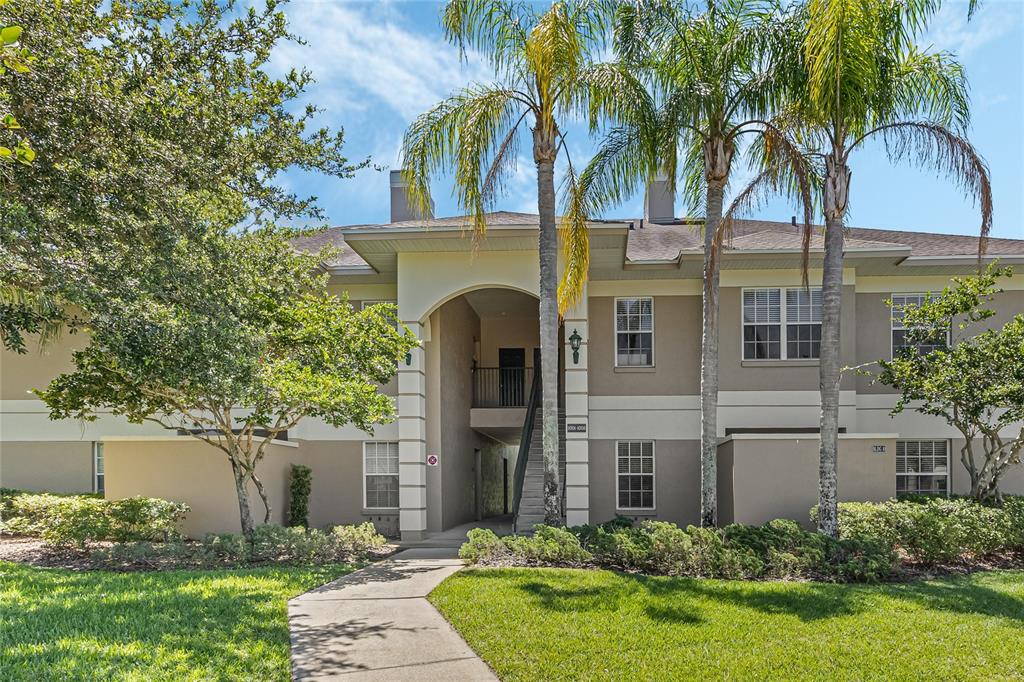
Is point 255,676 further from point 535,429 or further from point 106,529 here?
point 535,429

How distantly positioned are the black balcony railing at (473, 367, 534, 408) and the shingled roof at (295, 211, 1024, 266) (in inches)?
205

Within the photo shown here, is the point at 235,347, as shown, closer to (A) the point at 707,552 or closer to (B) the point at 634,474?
(A) the point at 707,552

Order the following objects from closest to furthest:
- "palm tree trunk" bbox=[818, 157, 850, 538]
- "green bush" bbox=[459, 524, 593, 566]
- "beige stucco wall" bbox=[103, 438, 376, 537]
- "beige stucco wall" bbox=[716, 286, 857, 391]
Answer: "green bush" bbox=[459, 524, 593, 566] < "palm tree trunk" bbox=[818, 157, 850, 538] < "beige stucco wall" bbox=[103, 438, 376, 537] < "beige stucco wall" bbox=[716, 286, 857, 391]

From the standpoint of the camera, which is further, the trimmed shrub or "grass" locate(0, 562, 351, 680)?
the trimmed shrub

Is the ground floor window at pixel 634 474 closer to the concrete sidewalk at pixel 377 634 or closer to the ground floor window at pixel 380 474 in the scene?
the ground floor window at pixel 380 474

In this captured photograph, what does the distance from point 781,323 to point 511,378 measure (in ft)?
30.9

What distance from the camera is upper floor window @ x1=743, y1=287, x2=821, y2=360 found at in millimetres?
17078

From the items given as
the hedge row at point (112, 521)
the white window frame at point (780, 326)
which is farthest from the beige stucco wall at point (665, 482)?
the hedge row at point (112, 521)

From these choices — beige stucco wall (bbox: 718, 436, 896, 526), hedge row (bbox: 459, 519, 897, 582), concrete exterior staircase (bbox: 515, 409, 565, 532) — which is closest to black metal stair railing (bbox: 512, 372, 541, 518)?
concrete exterior staircase (bbox: 515, 409, 565, 532)

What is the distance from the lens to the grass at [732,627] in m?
6.76

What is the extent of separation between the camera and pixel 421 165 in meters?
13.2

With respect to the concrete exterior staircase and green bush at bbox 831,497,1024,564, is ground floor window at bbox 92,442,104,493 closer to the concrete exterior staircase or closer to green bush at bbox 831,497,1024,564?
the concrete exterior staircase

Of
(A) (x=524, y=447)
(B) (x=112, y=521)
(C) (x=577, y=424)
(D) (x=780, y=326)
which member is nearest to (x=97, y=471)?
(B) (x=112, y=521)

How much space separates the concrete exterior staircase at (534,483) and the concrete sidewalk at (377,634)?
15.9ft
